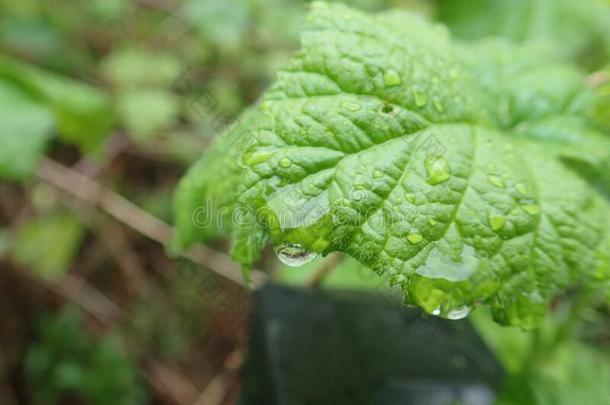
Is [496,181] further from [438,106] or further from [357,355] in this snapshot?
[357,355]

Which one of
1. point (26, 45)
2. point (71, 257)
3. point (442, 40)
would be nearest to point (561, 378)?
point (442, 40)

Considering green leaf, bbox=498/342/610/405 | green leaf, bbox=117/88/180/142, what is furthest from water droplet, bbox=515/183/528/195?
green leaf, bbox=117/88/180/142

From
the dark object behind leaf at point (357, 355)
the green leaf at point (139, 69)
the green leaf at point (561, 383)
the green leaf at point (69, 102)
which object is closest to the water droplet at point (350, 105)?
the dark object behind leaf at point (357, 355)

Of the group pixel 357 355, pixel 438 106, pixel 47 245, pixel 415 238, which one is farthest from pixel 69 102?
pixel 415 238

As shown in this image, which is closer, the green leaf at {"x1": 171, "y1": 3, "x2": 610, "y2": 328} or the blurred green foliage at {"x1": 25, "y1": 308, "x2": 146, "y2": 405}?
the green leaf at {"x1": 171, "y1": 3, "x2": 610, "y2": 328}

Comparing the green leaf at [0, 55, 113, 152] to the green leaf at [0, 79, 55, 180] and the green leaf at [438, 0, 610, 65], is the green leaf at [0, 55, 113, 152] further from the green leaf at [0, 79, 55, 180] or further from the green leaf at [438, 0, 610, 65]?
the green leaf at [438, 0, 610, 65]

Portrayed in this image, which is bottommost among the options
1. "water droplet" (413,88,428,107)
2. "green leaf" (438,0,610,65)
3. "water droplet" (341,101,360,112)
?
"green leaf" (438,0,610,65)
